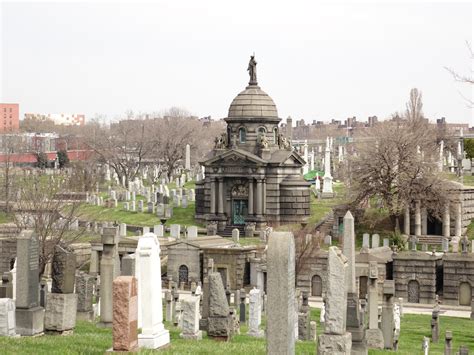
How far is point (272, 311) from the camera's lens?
12234 mm

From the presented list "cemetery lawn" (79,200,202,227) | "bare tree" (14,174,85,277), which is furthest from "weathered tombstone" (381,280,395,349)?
"cemetery lawn" (79,200,202,227)

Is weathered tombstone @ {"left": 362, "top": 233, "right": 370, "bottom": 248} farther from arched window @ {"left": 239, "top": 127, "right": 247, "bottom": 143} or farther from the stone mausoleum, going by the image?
arched window @ {"left": 239, "top": 127, "right": 247, "bottom": 143}

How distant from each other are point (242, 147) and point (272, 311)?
40590 mm

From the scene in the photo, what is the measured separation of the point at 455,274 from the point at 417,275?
4.98 feet

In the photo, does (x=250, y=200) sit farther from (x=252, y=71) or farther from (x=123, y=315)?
(x=123, y=315)

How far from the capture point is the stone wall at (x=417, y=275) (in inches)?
1538

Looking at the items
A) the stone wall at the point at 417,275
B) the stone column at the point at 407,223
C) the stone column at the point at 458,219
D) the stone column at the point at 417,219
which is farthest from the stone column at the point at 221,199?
the stone wall at the point at 417,275

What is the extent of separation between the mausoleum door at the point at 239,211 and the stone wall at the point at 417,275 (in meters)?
13.5

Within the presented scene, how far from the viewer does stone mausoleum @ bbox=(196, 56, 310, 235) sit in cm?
5094

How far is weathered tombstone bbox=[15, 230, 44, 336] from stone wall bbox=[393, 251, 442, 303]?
2379cm

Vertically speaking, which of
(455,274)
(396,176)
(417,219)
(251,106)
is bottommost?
(455,274)

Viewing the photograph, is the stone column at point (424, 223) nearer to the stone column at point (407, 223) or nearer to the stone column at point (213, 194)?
the stone column at point (407, 223)

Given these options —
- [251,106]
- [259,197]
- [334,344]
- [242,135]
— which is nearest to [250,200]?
[259,197]

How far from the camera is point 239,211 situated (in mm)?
51719
